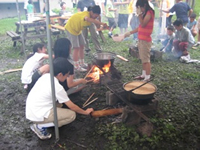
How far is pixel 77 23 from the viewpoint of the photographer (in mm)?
6020

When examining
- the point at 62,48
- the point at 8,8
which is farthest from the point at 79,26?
the point at 8,8

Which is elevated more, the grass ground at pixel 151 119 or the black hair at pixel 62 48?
the black hair at pixel 62 48

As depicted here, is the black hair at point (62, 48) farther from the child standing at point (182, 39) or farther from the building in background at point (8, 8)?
the building in background at point (8, 8)

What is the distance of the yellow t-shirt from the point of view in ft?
19.4

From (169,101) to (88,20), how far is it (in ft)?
10.6

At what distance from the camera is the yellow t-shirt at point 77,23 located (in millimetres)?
5922

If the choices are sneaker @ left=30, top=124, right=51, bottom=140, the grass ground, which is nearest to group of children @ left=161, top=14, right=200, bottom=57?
the grass ground

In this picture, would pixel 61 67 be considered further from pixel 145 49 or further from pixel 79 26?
pixel 79 26

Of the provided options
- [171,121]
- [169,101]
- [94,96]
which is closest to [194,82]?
[169,101]

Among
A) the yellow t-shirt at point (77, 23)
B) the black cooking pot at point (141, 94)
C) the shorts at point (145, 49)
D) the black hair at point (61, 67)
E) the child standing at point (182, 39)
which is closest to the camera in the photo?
the black hair at point (61, 67)

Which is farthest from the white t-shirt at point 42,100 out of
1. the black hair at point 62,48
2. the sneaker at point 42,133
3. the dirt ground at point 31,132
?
the black hair at point 62,48

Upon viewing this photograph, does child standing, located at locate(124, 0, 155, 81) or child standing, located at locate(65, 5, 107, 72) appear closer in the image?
child standing, located at locate(124, 0, 155, 81)

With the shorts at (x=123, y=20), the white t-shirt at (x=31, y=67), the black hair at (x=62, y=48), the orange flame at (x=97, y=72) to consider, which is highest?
the shorts at (x=123, y=20)

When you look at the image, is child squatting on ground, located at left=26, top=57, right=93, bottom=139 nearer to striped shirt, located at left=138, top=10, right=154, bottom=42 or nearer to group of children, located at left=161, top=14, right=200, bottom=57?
striped shirt, located at left=138, top=10, right=154, bottom=42
